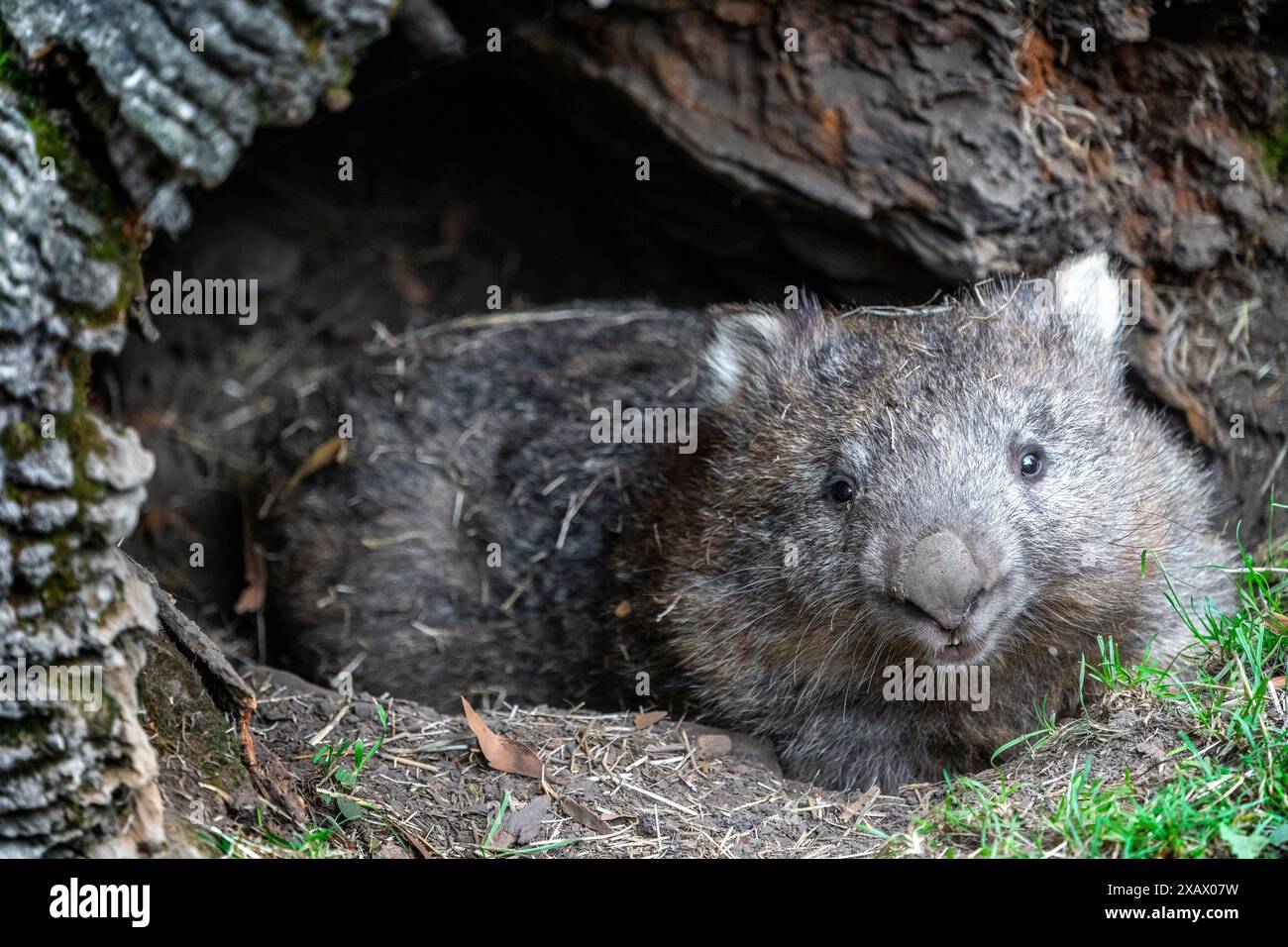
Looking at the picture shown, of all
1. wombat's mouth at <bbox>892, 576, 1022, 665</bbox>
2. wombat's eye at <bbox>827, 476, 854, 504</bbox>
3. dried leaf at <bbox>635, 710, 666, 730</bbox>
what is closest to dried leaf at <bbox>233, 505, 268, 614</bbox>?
dried leaf at <bbox>635, 710, 666, 730</bbox>

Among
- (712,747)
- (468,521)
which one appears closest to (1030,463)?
(712,747)

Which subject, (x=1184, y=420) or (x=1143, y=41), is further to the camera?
(x=1184, y=420)

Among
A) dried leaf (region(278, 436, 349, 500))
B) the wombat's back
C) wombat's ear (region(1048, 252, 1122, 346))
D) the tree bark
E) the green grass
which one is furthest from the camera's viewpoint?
dried leaf (region(278, 436, 349, 500))

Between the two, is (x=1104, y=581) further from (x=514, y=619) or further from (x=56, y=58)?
(x=56, y=58)

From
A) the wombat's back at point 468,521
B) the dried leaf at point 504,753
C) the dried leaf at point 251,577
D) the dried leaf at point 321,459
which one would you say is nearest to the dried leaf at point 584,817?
the dried leaf at point 504,753

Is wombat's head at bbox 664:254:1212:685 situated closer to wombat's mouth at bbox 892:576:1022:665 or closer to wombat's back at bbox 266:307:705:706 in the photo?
wombat's mouth at bbox 892:576:1022:665

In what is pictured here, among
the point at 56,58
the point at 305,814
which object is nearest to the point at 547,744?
the point at 305,814
